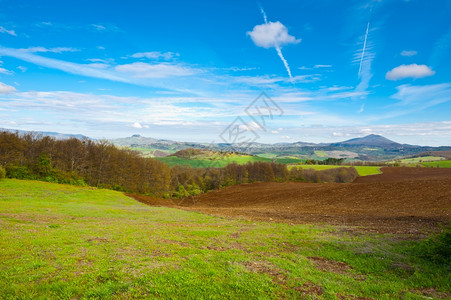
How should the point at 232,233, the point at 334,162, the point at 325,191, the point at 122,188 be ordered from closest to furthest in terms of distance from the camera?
the point at 232,233
the point at 325,191
the point at 122,188
the point at 334,162

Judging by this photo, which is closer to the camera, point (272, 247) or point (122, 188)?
point (272, 247)

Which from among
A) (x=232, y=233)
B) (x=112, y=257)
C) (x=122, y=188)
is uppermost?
(x=112, y=257)

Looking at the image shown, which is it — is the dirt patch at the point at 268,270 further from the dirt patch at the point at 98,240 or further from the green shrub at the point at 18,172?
the green shrub at the point at 18,172

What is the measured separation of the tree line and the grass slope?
40.2 meters

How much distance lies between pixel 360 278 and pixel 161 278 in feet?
21.3

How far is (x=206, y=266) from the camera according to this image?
8.11 m

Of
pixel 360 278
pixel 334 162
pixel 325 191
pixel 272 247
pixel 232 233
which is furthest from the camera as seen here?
pixel 334 162

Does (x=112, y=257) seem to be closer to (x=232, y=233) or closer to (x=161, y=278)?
(x=161, y=278)

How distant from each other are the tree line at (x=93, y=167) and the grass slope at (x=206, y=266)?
40.2 meters

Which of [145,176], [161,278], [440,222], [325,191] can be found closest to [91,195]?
[145,176]

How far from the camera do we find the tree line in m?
47.0

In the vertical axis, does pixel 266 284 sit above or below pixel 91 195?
above

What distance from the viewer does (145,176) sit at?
208 feet

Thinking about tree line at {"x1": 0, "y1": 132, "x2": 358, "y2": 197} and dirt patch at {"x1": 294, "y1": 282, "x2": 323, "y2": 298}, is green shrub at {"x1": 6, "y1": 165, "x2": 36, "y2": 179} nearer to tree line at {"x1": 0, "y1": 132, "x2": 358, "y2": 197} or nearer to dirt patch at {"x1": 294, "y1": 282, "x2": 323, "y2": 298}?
tree line at {"x1": 0, "y1": 132, "x2": 358, "y2": 197}
